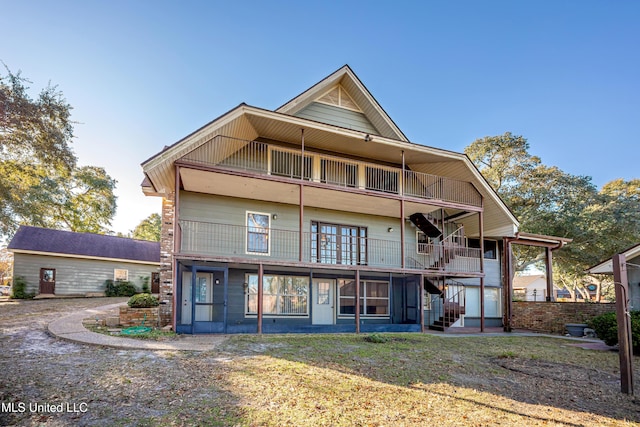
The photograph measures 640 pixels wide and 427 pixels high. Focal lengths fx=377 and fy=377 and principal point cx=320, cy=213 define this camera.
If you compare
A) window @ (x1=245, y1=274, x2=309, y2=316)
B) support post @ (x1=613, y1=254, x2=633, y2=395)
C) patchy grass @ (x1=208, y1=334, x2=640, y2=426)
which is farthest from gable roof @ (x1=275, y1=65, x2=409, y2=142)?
support post @ (x1=613, y1=254, x2=633, y2=395)

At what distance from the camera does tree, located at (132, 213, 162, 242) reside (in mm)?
48797

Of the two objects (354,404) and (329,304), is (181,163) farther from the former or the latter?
(354,404)

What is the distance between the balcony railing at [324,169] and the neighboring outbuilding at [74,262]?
1602 centimetres

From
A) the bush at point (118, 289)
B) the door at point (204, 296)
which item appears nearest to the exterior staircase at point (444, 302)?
the door at point (204, 296)

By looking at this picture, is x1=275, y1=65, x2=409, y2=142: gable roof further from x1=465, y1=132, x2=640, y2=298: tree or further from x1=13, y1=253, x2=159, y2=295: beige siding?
x1=13, y1=253, x2=159, y2=295: beige siding

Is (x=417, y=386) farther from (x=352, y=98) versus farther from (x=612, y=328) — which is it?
(x=352, y=98)

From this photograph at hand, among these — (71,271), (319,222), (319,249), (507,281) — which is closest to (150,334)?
(319,249)

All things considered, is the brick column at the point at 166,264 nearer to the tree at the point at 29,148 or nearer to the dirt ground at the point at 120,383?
the dirt ground at the point at 120,383

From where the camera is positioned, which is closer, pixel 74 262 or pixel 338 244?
pixel 338 244

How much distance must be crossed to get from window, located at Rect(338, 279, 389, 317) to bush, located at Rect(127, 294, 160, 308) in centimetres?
725

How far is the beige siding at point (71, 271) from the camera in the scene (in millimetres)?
22531

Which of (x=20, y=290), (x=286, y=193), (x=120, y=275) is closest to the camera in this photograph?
(x=286, y=193)

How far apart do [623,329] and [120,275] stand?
27.0 metres

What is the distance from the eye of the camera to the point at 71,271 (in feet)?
78.2
